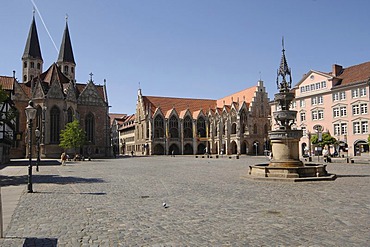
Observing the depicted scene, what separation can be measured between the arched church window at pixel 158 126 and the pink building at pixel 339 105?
34.7 meters

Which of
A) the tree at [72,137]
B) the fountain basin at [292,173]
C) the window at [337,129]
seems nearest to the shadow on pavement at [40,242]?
the fountain basin at [292,173]

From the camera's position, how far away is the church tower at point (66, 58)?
79.2 metres

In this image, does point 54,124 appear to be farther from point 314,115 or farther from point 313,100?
point 313,100

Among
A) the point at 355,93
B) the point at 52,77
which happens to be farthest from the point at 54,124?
the point at 355,93

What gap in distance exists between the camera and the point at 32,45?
79062 mm

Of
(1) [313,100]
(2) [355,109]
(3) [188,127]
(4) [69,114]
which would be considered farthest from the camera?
(3) [188,127]

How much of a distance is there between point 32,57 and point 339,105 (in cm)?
6790

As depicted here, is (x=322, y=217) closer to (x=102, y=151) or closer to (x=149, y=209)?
(x=149, y=209)

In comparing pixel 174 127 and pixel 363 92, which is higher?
pixel 363 92

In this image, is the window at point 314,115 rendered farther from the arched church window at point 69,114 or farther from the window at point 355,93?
the arched church window at point 69,114

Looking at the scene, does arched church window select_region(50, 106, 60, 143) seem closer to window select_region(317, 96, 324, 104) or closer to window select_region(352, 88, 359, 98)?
window select_region(317, 96, 324, 104)

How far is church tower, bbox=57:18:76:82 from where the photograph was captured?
260 ft

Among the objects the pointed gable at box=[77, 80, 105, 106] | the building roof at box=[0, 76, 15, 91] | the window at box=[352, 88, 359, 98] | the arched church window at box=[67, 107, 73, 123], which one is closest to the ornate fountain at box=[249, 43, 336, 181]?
the window at box=[352, 88, 359, 98]

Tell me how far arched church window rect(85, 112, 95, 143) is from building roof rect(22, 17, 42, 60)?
78.6 feet
